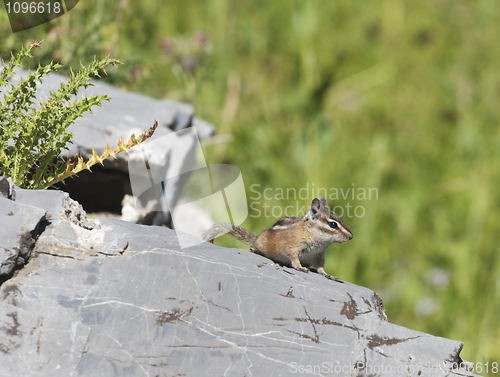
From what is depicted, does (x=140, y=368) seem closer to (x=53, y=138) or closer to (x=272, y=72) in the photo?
(x=53, y=138)

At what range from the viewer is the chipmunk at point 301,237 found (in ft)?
14.4

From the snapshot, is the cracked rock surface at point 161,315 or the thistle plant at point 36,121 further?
the thistle plant at point 36,121

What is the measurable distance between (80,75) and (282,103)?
637 centimetres

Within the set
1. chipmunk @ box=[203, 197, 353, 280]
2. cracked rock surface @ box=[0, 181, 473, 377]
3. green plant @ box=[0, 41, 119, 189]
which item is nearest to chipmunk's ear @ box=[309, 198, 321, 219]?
chipmunk @ box=[203, 197, 353, 280]

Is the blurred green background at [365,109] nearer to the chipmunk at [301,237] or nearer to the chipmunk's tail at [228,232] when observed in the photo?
the chipmunk's tail at [228,232]

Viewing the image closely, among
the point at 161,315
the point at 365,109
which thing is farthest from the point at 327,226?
the point at 365,109

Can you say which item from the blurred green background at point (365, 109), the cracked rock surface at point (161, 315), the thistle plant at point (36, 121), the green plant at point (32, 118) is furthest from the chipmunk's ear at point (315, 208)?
the green plant at point (32, 118)

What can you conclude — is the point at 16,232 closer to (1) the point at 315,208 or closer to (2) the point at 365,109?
(1) the point at 315,208

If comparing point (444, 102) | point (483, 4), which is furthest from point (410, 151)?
point (483, 4)

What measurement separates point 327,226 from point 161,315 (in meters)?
2.17

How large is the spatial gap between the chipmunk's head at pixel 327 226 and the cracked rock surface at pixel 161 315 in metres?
1.22

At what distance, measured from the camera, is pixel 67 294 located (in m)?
2.71

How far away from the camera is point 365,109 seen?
10.1 meters

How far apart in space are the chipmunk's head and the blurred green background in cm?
125
